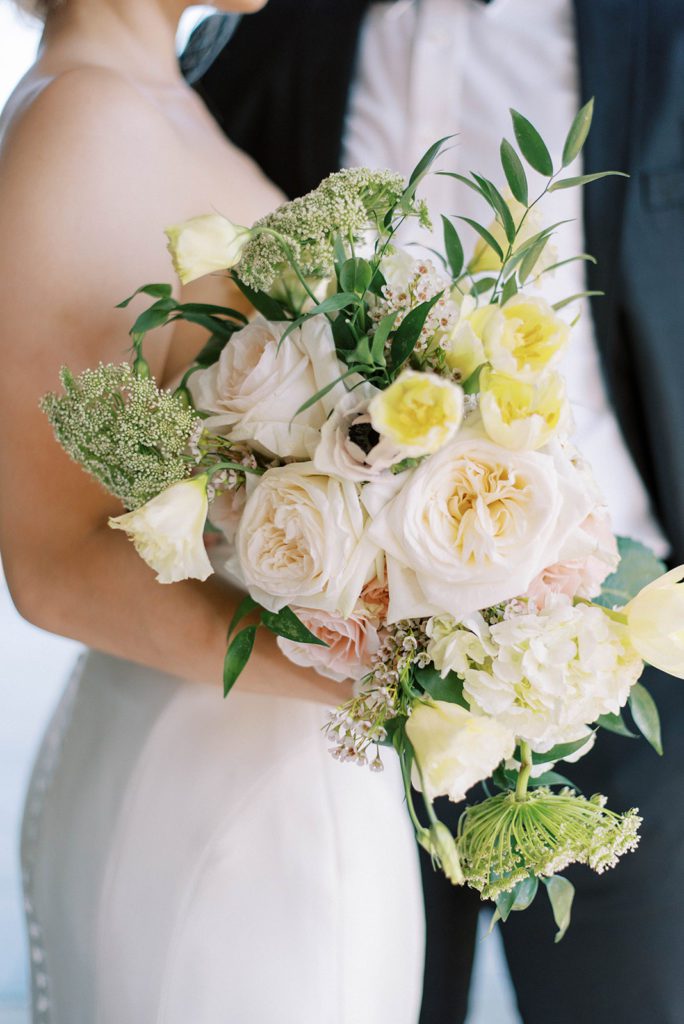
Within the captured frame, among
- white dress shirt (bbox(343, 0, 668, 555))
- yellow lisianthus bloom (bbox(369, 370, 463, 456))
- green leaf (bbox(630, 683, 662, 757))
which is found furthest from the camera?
white dress shirt (bbox(343, 0, 668, 555))

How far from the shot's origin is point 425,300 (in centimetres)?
77

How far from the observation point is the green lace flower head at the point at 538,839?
77cm

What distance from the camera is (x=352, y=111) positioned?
64.4 inches

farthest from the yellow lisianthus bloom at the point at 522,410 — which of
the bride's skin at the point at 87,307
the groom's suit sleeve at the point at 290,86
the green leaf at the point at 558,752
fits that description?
the groom's suit sleeve at the point at 290,86

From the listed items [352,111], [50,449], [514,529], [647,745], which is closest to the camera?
[514,529]

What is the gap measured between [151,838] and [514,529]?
0.59 meters

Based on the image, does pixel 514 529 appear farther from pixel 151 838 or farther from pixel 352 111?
pixel 352 111

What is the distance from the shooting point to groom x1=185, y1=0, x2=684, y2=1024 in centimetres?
136

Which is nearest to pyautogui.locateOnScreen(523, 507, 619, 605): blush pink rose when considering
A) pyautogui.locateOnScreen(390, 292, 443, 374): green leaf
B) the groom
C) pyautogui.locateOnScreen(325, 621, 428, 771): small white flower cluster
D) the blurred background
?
pyautogui.locateOnScreen(325, 621, 428, 771): small white flower cluster

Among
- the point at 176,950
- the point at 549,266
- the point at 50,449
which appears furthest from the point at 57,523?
the point at 549,266

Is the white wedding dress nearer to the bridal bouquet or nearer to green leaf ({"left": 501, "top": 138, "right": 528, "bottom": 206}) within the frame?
the bridal bouquet

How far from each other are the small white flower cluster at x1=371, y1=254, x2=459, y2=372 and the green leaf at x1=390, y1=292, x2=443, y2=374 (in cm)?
1

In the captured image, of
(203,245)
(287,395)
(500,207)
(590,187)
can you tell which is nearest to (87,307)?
(203,245)

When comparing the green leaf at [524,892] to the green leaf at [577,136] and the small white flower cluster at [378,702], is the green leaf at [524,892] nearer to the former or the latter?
the small white flower cluster at [378,702]
